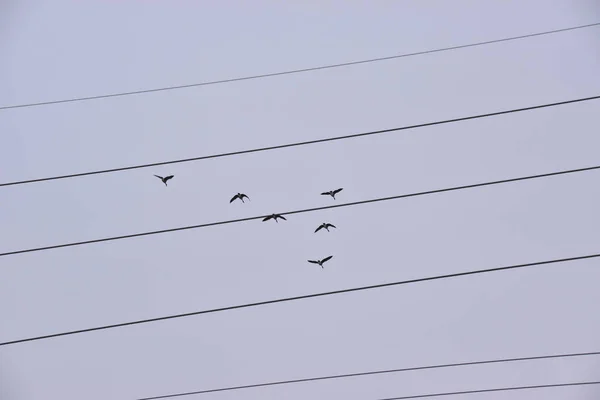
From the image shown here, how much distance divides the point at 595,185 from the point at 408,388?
6.38 ft

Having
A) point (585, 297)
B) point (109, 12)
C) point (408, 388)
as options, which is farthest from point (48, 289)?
point (585, 297)

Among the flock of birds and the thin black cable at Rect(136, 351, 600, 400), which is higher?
the flock of birds

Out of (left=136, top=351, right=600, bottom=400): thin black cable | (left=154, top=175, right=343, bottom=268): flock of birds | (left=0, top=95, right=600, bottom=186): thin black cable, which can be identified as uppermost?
(left=0, top=95, right=600, bottom=186): thin black cable

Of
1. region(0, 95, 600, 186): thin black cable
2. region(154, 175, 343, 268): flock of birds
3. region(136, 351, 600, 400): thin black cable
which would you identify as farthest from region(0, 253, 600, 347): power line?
region(0, 95, 600, 186): thin black cable

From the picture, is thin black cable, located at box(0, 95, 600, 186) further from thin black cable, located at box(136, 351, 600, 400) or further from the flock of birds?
thin black cable, located at box(136, 351, 600, 400)

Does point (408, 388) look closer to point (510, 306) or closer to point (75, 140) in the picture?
point (510, 306)

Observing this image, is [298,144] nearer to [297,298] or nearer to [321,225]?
[321,225]

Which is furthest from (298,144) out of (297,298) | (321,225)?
(297,298)

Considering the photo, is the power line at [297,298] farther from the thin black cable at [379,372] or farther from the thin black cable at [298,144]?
the thin black cable at [298,144]

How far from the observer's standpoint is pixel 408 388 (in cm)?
542

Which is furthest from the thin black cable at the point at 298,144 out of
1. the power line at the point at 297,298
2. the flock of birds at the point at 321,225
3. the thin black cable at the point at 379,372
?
the thin black cable at the point at 379,372

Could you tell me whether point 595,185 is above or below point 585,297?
above

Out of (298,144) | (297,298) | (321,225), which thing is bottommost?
(297,298)

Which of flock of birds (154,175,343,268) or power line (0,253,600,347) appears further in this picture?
power line (0,253,600,347)
